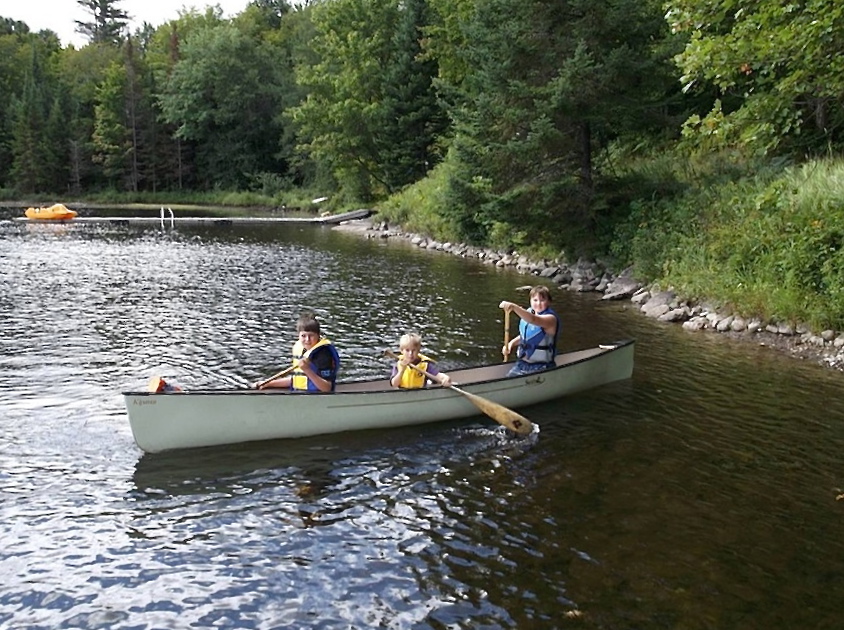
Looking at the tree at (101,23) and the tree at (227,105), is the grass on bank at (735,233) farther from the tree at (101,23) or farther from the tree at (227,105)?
the tree at (101,23)

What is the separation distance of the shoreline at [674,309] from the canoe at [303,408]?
4.78 metres

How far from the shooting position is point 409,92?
141ft

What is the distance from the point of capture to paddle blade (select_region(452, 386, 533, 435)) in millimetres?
9688

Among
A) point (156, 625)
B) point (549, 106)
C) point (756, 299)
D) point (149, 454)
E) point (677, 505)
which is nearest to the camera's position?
point (156, 625)

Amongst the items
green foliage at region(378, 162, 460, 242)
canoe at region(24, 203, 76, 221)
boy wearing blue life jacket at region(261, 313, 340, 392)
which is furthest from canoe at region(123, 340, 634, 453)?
canoe at region(24, 203, 76, 221)

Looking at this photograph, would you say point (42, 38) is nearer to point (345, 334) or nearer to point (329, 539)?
point (345, 334)

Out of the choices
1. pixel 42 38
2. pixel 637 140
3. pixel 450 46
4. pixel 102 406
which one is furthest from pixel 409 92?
pixel 42 38

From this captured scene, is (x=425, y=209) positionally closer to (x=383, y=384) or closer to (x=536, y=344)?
(x=536, y=344)

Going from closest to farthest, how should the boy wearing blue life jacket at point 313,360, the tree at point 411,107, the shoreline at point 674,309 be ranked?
the boy wearing blue life jacket at point 313,360 → the shoreline at point 674,309 → the tree at point 411,107

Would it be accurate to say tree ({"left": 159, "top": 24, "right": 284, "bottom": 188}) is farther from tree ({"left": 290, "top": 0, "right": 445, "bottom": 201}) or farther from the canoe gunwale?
the canoe gunwale

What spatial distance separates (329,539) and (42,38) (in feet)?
349

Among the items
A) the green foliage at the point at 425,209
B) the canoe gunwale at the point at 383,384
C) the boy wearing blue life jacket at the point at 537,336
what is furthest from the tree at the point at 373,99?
the boy wearing blue life jacket at the point at 537,336

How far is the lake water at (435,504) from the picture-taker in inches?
238

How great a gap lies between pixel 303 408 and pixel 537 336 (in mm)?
3698
